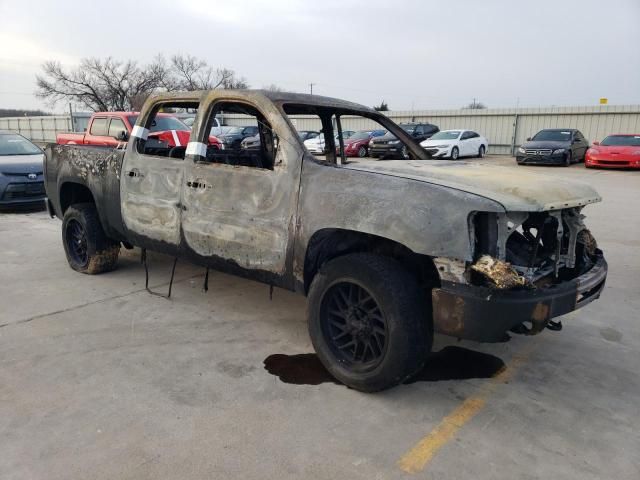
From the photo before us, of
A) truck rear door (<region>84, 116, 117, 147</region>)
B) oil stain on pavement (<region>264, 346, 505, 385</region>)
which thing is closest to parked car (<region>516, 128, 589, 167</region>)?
truck rear door (<region>84, 116, 117, 147</region>)

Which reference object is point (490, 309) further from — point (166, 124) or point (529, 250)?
point (166, 124)

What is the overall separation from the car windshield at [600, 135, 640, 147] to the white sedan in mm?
5396

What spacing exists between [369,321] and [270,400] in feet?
2.49

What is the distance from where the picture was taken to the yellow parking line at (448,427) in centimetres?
250

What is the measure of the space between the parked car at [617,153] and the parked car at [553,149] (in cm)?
106

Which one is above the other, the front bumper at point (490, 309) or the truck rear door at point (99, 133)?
the truck rear door at point (99, 133)

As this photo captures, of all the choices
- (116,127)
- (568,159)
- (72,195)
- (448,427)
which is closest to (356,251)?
(448,427)

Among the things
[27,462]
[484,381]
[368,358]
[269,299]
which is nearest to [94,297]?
[269,299]

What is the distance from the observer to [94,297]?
4.80 m

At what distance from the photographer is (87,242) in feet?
17.3

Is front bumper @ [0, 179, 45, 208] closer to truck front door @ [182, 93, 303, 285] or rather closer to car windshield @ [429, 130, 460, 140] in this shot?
truck front door @ [182, 93, 303, 285]

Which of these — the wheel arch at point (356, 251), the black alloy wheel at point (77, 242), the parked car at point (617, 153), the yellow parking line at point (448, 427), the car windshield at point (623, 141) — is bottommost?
the yellow parking line at point (448, 427)

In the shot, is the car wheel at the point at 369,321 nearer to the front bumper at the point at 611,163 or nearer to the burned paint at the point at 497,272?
the burned paint at the point at 497,272

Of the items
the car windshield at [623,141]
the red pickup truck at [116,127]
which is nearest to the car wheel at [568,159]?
the car windshield at [623,141]
